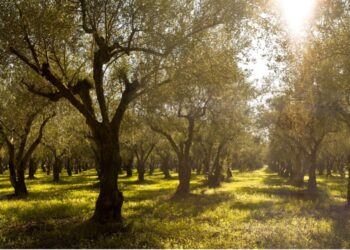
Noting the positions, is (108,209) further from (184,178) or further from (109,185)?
(184,178)

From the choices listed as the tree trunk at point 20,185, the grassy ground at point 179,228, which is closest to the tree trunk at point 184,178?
the grassy ground at point 179,228

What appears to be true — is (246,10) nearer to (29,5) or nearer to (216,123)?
(29,5)

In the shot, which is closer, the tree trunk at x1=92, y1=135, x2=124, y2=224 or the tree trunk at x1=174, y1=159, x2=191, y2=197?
the tree trunk at x1=92, y1=135, x2=124, y2=224

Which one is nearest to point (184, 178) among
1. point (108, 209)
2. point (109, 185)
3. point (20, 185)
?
point (20, 185)

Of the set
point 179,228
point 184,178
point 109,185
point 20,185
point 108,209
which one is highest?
point 109,185

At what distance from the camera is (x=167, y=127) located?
35.1 metres

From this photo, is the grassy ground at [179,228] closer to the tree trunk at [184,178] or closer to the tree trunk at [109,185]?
the tree trunk at [109,185]

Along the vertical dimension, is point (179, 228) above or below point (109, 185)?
below

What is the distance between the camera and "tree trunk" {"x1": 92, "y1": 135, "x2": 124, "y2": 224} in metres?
18.5

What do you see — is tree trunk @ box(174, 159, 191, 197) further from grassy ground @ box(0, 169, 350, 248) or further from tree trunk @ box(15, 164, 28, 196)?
tree trunk @ box(15, 164, 28, 196)

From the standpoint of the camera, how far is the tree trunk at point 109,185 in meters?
18.5

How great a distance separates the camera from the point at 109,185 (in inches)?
739

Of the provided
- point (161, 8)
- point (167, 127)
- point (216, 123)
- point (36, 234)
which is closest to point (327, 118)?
point (216, 123)

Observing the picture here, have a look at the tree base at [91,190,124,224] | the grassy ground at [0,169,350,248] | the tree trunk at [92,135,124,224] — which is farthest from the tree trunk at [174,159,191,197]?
the tree base at [91,190,124,224]
